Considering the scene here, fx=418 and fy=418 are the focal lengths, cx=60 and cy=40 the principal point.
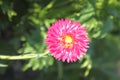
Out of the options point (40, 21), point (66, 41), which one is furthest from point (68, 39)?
point (40, 21)

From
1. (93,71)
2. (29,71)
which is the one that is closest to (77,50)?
(29,71)

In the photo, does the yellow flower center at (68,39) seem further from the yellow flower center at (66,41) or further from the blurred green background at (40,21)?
the blurred green background at (40,21)

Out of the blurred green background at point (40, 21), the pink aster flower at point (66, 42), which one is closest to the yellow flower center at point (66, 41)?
the pink aster flower at point (66, 42)

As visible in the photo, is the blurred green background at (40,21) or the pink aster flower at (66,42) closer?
the pink aster flower at (66,42)

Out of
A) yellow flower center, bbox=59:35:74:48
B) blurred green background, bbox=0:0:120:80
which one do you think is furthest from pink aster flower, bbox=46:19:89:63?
blurred green background, bbox=0:0:120:80

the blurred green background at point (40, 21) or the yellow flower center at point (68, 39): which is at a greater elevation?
the yellow flower center at point (68, 39)

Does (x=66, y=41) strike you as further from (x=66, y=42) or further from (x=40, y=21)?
(x=40, y=21)

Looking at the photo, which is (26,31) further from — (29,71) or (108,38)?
(108,38)

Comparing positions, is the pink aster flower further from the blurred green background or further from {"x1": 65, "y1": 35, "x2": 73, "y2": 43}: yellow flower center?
the blurred green background
